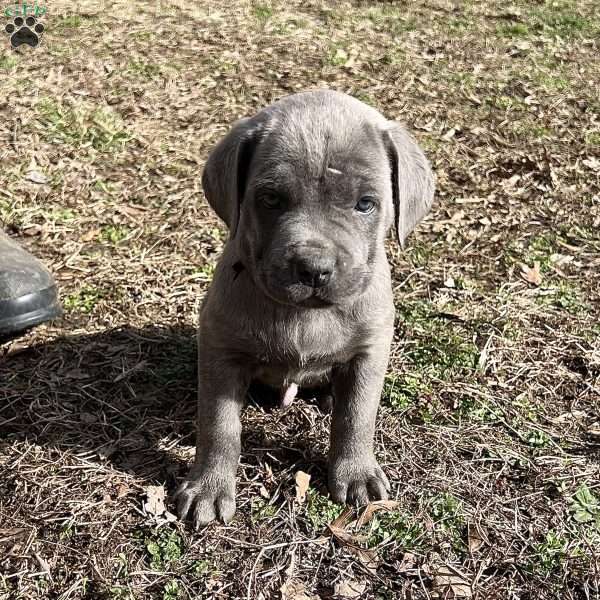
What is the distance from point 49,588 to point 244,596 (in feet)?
2.66

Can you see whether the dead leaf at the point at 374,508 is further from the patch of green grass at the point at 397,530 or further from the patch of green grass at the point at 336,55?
the patch of green grass at the point at 336,55

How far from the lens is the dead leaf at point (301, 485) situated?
386 cm

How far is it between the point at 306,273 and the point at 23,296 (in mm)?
2295

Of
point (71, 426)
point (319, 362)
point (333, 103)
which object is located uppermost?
point (333, 103)

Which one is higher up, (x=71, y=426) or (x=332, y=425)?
(x=332, y=425)

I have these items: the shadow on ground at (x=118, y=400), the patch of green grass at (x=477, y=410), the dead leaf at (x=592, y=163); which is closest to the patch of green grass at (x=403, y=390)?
the patch of green grass at (x=477, y=410)

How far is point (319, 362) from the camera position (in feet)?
12.0

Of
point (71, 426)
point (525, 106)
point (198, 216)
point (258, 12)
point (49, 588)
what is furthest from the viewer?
point (258, 12)

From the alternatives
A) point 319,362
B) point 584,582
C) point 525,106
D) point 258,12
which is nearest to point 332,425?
point 319,362

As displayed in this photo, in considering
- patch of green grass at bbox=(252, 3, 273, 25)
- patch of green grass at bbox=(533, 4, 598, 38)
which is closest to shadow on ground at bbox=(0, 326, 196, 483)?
patch of green grass at bbox=(252, 3, 273, 25)

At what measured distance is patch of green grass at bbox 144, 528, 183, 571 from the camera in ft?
11.5

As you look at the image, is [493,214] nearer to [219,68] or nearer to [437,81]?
[437,81]

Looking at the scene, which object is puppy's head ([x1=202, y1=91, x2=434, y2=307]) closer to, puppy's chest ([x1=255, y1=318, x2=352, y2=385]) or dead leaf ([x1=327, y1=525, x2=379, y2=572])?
puppy's chest ([x1=255, y1=318, x2=352, y2=385])

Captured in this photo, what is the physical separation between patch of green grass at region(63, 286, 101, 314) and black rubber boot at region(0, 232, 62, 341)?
0.73 ft
